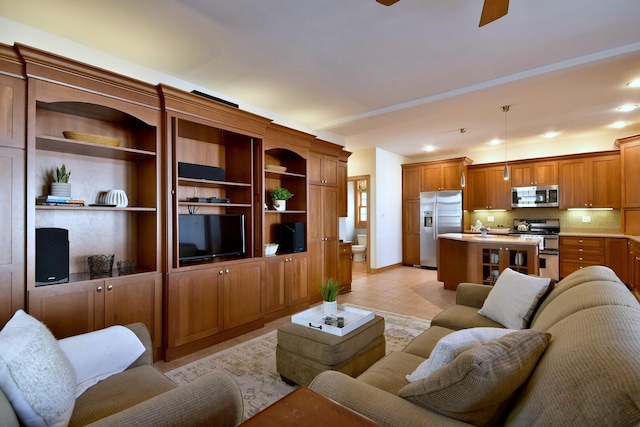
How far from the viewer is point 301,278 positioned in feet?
13.4

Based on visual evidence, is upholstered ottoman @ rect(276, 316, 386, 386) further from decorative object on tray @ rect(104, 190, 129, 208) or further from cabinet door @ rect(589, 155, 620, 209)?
cabinet door @ rect(589, 155, 620, 209)

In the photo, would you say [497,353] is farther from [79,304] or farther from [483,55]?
[483,55]

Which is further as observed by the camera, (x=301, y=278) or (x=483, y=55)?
(x=301, y=278)

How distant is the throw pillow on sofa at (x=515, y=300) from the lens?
1992 millimetres

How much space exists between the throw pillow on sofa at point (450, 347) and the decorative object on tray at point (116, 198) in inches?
101

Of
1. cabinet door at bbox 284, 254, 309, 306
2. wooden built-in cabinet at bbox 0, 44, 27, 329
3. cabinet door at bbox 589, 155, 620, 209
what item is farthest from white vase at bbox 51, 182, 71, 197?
cabinet door at bbox 589, 155, 620, 209

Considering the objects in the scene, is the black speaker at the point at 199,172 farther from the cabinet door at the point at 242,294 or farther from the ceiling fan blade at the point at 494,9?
the ceiling fan blade at the point at 494,9

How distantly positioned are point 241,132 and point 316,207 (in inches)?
60.4

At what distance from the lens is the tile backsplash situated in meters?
5.80

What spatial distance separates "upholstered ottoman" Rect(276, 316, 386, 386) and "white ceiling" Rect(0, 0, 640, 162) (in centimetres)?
231

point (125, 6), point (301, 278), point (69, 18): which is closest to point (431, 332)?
point (301, 278)

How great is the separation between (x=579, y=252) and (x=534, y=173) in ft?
5.55

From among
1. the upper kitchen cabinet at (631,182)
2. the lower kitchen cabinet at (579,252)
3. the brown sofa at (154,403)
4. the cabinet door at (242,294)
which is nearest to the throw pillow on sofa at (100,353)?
the brown sofa at (154,403)

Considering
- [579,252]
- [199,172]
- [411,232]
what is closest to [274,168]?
[199,172]
